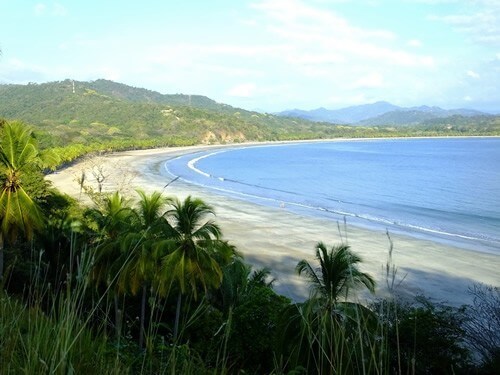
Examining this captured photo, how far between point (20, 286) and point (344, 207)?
41.7m

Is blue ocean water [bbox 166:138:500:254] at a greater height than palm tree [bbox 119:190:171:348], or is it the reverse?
palm tree [bbox 119:190:171:348]

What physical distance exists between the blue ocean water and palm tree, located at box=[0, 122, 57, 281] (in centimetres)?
3121

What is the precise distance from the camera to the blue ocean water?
46062 mm

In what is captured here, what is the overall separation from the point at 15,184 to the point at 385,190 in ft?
193

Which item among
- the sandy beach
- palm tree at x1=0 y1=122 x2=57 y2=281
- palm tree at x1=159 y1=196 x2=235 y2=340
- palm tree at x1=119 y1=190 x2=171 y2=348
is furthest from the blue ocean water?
palm tree at x1=0 y1=122 x2=57 y2=281

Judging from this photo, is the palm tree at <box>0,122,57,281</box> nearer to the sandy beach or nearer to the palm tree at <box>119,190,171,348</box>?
the palm tree at <box>119,190,171,348</box>

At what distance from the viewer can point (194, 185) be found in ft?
232

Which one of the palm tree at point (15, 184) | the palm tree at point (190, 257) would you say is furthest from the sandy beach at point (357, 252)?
the palm tree at point (190, 257)

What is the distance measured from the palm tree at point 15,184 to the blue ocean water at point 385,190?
3121cm

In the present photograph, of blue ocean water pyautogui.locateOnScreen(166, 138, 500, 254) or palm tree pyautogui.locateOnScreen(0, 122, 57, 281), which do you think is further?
blue ocean water pyautogui.locateOnScreen(166, 138, 500, 254)

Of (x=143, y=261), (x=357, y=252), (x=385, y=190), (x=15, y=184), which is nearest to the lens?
(x=143, y=261)

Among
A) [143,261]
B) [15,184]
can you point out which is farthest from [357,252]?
[15,184]

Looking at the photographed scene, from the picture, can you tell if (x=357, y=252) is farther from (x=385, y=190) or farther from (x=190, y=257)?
(x=385, y=190)

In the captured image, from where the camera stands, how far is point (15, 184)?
698 inches
